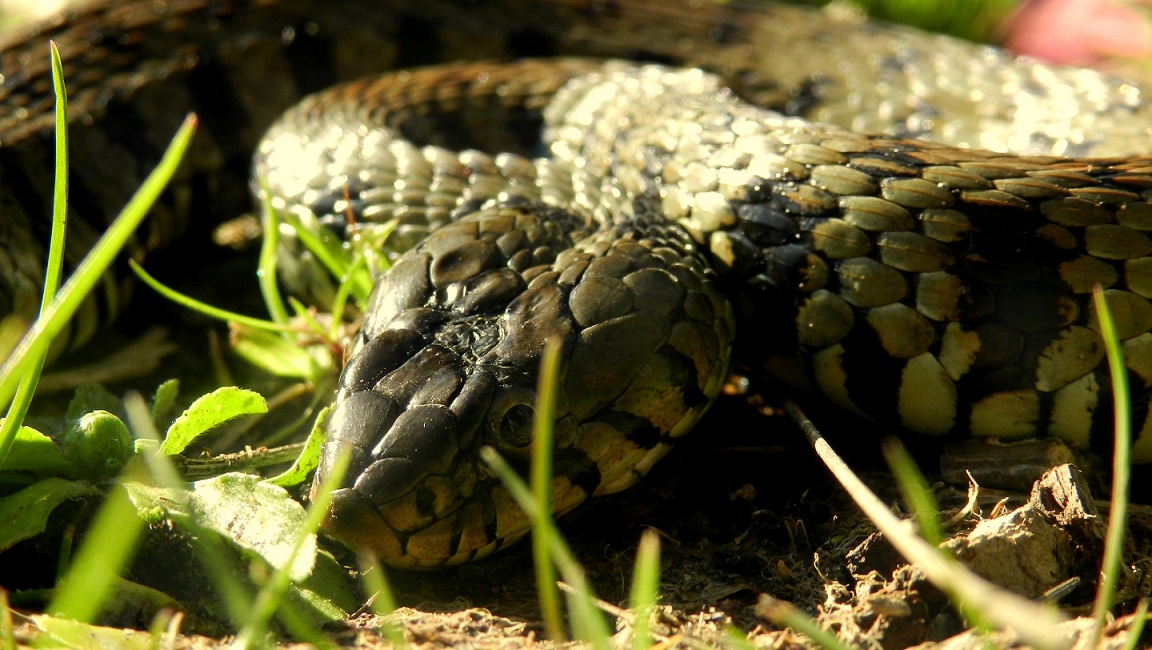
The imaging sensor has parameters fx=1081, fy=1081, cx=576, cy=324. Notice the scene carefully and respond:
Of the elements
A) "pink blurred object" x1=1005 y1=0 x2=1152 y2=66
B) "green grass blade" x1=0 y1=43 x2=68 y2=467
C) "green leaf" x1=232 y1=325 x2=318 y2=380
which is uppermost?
"green grass blade" x1=0 y1=43 x2=68 y2=467

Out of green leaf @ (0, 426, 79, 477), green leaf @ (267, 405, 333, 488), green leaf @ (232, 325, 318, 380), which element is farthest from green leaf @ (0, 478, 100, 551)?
green leaf @ (232, 325, 318, 380)

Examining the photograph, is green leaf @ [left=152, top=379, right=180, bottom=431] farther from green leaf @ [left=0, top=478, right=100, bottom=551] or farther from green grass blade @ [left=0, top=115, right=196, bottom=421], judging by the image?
green grass blade @ [left=0, top=115, right=196, bottom=421]

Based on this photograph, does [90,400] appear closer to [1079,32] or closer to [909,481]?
[909,481]

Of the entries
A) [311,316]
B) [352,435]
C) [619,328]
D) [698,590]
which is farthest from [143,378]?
[698,590]

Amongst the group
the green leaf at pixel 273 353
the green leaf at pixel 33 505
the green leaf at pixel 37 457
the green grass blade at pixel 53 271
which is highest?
the green grass blade at pixel 53 271

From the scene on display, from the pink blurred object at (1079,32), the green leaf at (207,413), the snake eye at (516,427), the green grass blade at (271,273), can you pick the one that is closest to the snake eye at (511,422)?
the snake eye at (516,427)

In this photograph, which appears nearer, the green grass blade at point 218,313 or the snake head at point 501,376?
the snake head at point 501,376

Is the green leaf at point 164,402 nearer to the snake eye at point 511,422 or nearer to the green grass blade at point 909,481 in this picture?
the snake eye at point 511,422

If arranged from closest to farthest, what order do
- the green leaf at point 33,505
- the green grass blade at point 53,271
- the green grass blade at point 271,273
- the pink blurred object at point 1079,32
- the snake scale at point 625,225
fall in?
the green grass blade at point 53,271
the green leaf at point 33,505
the snake scale at point 625,225
the green grass blade at point 271,273
the pink blurred object at point 1079,32
